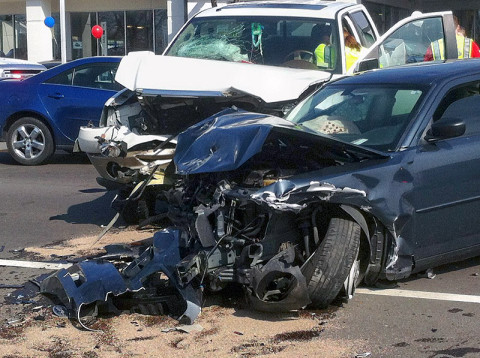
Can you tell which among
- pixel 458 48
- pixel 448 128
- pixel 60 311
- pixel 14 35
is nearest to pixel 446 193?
pixel 448 128

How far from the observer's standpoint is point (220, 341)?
527 centimetres

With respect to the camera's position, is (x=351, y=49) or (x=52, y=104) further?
(x=52, y=104)

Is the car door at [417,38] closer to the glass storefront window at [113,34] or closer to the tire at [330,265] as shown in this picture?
the tire at [330,265]

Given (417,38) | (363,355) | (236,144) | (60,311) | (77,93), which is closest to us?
(363,355)

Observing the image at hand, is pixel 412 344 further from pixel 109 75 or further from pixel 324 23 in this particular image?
pixel 109 75

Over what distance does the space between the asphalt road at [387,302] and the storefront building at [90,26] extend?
19825mm

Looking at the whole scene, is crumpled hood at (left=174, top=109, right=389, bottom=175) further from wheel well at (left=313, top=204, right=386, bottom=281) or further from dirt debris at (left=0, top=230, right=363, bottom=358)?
dirt debris at (left=0, top=230, right=363, bottom=358)

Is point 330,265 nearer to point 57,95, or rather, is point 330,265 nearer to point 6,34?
point 57,95

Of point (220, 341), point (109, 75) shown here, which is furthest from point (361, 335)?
point (109, 75)

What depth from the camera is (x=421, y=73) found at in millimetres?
6926

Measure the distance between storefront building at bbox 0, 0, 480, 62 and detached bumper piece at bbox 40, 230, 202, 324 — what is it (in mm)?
23238

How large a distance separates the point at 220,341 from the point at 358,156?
1.72m

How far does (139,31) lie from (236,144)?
82.6 feet

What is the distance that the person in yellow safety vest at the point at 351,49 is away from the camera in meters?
10.2
